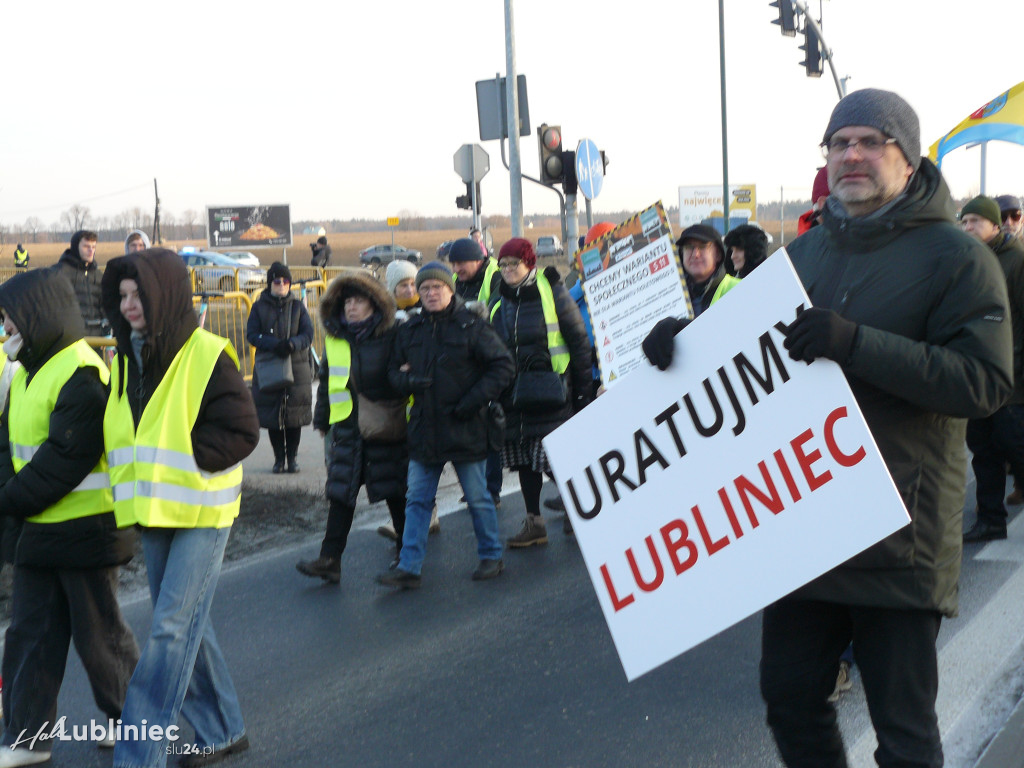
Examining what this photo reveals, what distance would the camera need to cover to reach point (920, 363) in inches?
89.7

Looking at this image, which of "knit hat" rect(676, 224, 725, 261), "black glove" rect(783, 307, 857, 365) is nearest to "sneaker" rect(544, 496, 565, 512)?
"knit hat" rect(676, 224, 725, 261)

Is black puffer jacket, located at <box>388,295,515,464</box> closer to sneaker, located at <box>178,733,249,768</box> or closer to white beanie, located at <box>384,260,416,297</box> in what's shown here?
white beanie, located at <box>384,260,416,297</box>

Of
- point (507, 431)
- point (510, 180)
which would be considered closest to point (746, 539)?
point (507, 431)

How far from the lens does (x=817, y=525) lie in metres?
2.38

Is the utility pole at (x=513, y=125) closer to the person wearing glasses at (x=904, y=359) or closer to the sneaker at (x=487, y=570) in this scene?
the sneaker at (x=487, y=570)

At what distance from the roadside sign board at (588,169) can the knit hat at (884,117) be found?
30.0ft

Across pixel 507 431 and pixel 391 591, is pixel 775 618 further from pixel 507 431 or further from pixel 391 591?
pixel 507 431

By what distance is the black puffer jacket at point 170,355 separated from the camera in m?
3.39

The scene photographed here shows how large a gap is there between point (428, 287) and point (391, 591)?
5.56 feet

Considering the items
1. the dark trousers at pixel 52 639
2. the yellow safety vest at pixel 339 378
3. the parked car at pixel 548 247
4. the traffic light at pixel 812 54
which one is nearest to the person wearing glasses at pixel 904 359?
the dark trousers at pixel 52 639

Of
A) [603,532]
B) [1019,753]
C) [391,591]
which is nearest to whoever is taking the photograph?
[603,532]

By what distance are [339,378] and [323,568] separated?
1078mm

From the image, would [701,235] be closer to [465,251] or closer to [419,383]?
[419,383]

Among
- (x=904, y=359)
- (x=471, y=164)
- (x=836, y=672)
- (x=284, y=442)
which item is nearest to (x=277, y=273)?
(x=284, y=442)
